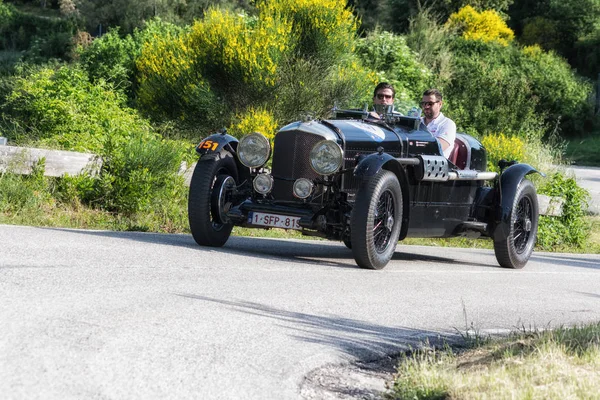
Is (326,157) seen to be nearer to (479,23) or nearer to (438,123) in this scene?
(438,123)

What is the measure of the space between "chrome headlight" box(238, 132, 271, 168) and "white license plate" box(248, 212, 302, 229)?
0.64 meters

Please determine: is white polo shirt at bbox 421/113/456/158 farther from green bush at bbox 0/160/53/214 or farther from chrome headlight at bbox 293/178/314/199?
green bush at bbox 0/160/53/214

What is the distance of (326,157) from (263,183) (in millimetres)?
725

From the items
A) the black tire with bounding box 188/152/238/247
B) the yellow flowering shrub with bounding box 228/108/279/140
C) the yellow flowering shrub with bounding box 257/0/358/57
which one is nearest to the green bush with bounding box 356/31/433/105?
the yellow flowering shrub with bounding box 257/0/358/57

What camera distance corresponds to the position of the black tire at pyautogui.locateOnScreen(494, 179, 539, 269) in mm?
11992

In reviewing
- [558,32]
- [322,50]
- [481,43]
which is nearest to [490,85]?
[481,43]

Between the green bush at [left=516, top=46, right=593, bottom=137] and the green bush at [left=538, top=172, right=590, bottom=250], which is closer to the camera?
the green bush at [left=538, top=172, right=590, bottom=250]

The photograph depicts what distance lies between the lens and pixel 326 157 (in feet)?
33.4

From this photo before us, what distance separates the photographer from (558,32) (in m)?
54.9

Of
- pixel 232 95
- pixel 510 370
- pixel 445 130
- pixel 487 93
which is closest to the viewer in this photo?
pixel 510 370

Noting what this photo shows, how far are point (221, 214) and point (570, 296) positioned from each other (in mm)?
3378

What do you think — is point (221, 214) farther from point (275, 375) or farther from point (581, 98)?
point (581, 98)

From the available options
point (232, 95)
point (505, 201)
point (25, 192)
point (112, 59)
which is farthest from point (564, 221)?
point (112, 59)

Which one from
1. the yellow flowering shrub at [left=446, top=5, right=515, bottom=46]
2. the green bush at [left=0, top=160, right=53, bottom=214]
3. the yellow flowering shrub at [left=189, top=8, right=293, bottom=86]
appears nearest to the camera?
the green bush at [left=0, top=160, right=53, bottom=214]
